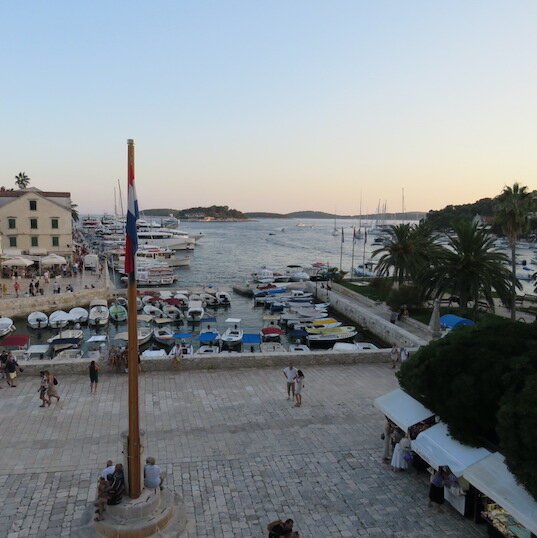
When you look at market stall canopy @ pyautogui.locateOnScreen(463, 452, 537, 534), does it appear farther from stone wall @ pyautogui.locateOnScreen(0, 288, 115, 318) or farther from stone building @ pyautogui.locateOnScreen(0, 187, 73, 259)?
stone building @ pyautogui.locateOnScreen(0, 187, 73, 259)

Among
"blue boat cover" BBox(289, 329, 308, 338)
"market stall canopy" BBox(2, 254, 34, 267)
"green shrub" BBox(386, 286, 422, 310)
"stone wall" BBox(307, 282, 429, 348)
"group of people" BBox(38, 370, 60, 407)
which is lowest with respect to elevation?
"blue boat cover" BBox(289, 329, 308, 338)

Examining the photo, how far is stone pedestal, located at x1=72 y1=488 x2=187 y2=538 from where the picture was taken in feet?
27.8

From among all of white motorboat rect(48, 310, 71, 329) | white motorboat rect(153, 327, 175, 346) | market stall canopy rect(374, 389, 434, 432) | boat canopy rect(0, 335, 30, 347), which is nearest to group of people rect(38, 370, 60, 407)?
market stall canopy rect(374, 389, 434, 432)

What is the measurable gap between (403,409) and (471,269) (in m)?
17.1

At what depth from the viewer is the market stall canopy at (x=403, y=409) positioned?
11.2 m

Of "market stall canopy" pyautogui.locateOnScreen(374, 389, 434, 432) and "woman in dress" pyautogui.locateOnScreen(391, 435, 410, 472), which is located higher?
"market stall canopy" pyautogui.locateOnScreen(374, 389, 434, 432)

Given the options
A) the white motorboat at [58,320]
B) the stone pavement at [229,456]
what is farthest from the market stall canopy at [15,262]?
the stone pavement at [229,456]

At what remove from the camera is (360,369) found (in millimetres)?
19125

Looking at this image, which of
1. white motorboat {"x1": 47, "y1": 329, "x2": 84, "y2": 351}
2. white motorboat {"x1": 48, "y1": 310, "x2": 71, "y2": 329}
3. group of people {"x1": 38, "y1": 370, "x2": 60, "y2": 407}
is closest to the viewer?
group of people {"x1": 38, "y1": 370, "x2": 60, "y2": 407}

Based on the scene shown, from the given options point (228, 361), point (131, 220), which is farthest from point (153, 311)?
point (131, 220)

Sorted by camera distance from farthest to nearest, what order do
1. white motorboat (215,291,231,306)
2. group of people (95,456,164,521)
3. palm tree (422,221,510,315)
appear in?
white motorboat (215,291,231,306), palm tree (422,221,510,315), group of people (95,456,164,521)

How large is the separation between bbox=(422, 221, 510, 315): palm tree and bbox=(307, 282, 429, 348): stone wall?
12.3ft

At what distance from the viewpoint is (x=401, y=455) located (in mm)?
11219

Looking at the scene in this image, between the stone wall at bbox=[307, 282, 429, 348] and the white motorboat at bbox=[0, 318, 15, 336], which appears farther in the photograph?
the white motorboat at bbox=[0, 318, 15, 336]
